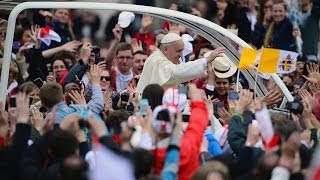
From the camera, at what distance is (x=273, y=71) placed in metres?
15.2

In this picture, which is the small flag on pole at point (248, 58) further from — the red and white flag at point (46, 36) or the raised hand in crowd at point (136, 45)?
the red and white flag at point (46, 36)

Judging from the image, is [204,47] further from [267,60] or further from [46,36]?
[267,60]

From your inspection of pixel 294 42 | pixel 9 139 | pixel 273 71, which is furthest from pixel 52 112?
pixel 294 42

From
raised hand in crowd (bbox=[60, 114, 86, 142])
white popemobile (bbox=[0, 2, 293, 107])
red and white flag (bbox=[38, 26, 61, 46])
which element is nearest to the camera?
raised hand in crowd (bbox=[60, 114, 86, 142])

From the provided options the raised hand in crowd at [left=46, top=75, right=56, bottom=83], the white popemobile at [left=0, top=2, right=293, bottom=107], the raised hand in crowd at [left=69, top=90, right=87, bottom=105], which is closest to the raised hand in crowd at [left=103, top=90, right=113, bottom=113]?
the raised hand in crowd at [left=69, top=90, right=87, bottom=105]

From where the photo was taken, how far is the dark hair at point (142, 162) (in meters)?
11.1

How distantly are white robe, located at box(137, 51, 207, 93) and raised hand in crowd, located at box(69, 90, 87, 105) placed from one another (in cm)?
115

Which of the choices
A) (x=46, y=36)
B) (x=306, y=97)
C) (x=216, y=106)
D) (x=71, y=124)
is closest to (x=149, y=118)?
(x=71, y=124)

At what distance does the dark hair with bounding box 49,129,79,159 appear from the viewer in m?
11.3

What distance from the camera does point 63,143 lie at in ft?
37.2

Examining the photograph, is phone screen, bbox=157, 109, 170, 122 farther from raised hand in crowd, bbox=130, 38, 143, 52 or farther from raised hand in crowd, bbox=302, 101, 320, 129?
raised hand in crowd, bbox=130, 38, 143, 52

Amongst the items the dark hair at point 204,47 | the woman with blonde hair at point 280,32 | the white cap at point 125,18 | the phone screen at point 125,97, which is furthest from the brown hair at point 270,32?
the phone screen at point 125,97

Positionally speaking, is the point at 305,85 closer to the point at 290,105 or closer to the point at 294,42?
the point at 290,105

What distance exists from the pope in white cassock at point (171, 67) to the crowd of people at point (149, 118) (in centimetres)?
1
